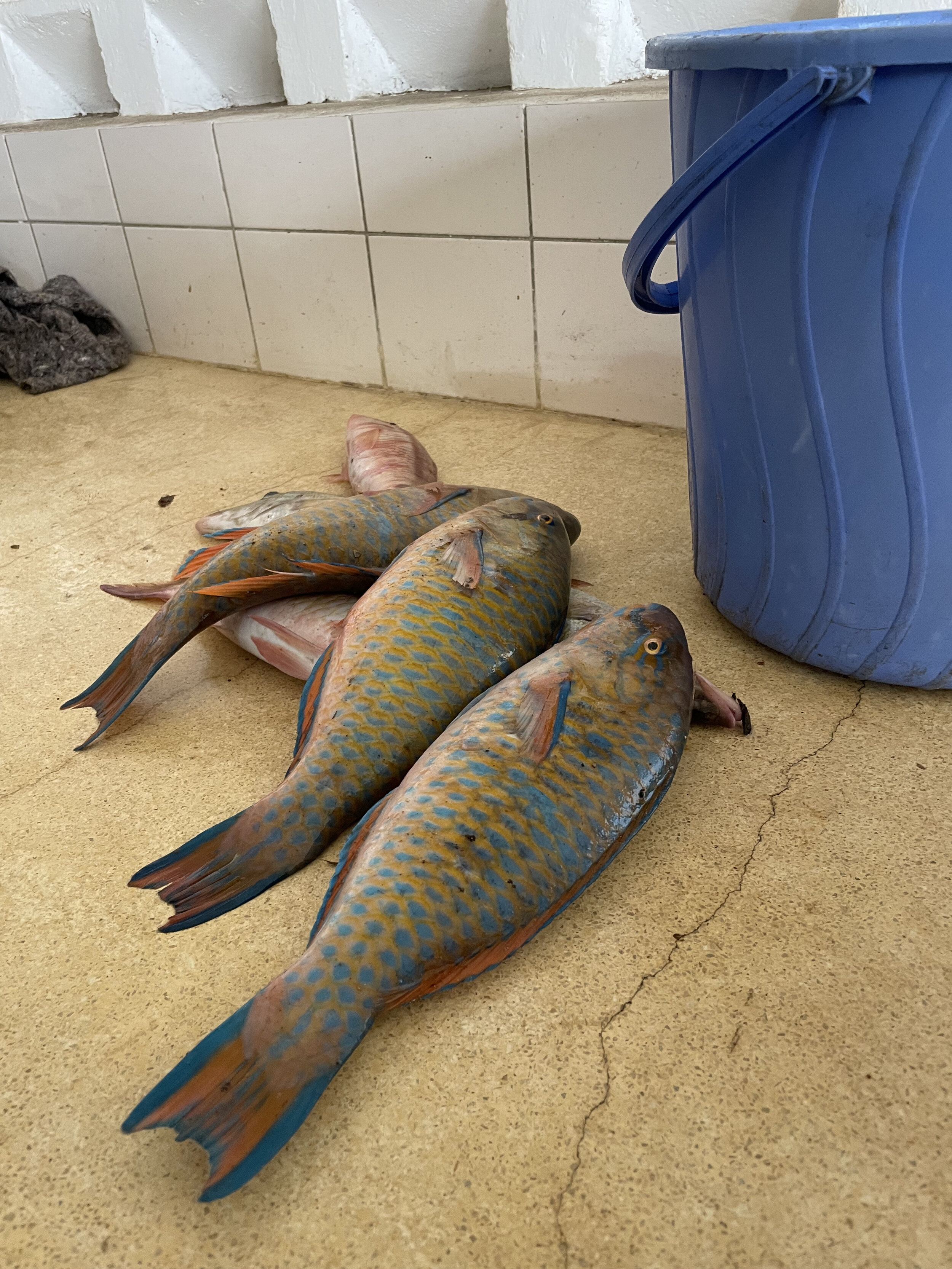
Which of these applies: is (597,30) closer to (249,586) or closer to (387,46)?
(387,46)

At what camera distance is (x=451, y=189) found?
263cm

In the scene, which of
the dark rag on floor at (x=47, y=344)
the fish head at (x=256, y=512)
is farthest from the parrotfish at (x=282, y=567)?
the dark rag on floor at (x=47, y=344)

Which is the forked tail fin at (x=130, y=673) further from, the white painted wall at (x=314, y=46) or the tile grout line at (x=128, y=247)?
the tile grout line at (x=128, y=247)

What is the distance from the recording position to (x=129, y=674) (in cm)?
156

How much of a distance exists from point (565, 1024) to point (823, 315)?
3.03 feet

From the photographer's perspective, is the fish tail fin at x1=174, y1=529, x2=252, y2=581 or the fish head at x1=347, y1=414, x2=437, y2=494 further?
the fish head at x1=347, y1=414, x2=437, y2=494

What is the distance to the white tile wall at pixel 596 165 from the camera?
2.25m

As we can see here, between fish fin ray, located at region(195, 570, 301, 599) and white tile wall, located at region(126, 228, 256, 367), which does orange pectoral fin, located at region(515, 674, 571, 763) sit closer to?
fish fin ray, located at region(195, 570, 301, 599)

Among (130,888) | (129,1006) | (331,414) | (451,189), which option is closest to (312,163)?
(451,189)

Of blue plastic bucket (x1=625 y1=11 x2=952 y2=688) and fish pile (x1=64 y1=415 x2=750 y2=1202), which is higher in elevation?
blue plastic bucket (x1=625 y1=11 x2=952 y2=688)

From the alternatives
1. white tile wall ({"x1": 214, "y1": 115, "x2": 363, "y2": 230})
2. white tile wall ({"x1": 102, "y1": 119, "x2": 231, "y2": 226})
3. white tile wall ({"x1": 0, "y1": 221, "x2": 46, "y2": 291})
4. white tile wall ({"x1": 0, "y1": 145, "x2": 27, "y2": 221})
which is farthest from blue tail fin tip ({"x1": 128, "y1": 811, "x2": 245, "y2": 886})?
white tile wall ({"x1": 0, "y1": 145, "x2": 27, "y2": 221})


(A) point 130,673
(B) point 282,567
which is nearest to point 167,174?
(B) point 282,567

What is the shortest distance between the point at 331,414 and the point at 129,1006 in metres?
2.18

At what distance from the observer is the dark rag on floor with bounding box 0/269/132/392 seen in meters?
3.41
